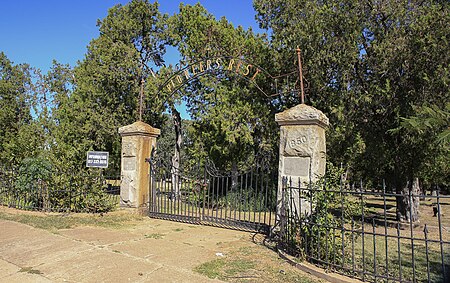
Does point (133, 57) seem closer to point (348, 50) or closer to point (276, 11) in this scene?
point (276, 11)

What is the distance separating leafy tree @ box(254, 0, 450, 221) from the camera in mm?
9148

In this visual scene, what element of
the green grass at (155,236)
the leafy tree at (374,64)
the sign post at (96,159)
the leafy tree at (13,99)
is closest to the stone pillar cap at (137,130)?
the sign post at (96,159)

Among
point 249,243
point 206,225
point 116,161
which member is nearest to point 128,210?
point 206,225

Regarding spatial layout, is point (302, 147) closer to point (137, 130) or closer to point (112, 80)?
point (137, 130)

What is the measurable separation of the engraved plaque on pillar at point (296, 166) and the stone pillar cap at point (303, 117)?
2.13ft

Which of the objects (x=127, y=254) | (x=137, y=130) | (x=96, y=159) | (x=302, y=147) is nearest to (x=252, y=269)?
(x=127, y=254)

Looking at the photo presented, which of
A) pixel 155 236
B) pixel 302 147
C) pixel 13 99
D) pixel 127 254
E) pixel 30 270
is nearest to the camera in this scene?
pixel 30 270

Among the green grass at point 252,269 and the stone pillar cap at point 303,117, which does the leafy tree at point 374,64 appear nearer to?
the stone pillar cap at point 303,117

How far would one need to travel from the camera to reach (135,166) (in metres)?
8.32

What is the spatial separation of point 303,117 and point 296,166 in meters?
0.88

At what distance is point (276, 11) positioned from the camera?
11641mm

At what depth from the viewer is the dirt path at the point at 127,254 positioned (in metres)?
3.97

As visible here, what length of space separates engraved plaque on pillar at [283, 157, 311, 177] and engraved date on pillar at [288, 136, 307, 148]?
0.24 m

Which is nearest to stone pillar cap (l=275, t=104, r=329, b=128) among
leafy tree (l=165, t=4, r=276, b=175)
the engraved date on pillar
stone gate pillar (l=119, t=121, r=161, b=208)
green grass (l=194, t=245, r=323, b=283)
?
the engraved date on pillar
